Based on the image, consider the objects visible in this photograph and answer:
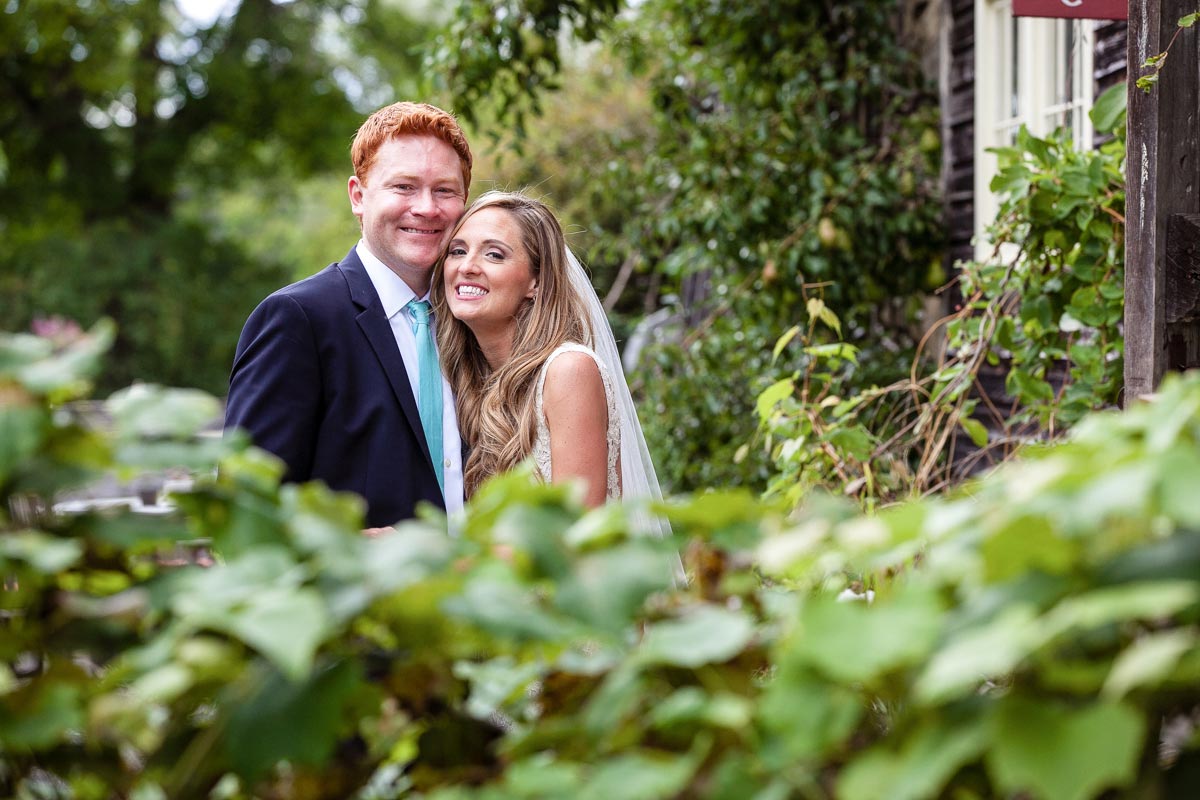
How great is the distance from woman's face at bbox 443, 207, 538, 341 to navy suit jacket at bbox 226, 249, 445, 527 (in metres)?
0.30

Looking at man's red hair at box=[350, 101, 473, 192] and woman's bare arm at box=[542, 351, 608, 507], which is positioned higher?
man's red hair at box=[350, 101, 473, 192]

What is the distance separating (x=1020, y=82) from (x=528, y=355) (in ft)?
11.7

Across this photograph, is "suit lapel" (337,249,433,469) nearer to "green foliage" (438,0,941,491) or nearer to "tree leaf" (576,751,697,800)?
"tree leaf" (576,751,697,800)

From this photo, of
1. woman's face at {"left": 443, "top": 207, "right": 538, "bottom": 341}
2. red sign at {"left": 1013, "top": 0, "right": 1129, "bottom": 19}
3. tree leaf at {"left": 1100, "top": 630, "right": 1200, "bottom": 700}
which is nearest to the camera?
tree leaf at {"left": 1100, "top": 630, "right": 1200, "bottom": 700}

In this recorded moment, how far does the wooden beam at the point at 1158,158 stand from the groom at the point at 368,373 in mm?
1681

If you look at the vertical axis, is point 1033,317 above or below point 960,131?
below

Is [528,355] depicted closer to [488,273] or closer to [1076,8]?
[488,273]

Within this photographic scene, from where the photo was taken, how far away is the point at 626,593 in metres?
0.85

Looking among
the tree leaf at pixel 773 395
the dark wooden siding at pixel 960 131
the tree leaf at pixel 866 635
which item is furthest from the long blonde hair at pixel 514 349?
the dark wooden siding at pixel 960 131

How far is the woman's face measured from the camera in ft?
9.89

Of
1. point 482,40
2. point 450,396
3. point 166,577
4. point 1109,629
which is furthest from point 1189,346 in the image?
point 482,40

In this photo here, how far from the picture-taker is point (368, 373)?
2.79 meters

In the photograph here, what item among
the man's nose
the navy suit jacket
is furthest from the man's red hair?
the navy suit jacket

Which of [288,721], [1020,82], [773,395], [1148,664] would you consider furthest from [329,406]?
[1020,82]
